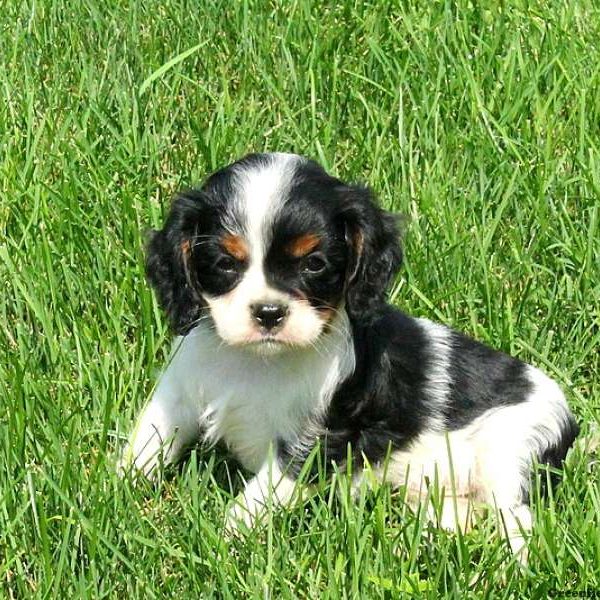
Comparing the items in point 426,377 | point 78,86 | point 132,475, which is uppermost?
point 78,86

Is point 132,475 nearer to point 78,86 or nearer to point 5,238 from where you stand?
point 5,238

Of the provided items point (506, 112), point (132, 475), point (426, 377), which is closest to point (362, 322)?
point (426, 377)

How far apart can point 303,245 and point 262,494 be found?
925mm

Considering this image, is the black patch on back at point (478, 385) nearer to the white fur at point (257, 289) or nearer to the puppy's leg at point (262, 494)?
the puppy's leg at point (262, 494)

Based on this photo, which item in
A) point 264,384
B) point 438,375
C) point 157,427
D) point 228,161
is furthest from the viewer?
point 228,161

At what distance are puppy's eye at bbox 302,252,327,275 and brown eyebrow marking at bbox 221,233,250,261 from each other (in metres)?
0.21

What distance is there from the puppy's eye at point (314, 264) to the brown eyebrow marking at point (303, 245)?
31mm

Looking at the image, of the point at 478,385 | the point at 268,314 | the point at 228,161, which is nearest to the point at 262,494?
the point at 268,314

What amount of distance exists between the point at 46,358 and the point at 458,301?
1755 mm

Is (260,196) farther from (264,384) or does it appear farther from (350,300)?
(264,384)

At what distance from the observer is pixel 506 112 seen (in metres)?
6.89

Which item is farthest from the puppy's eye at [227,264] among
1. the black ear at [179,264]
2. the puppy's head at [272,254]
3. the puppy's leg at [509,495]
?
the puppy's leg at [509,495]

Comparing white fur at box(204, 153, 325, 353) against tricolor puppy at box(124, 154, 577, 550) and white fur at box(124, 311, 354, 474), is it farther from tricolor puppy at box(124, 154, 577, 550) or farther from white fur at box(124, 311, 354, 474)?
white fur at box(124, 311, 354, 474)

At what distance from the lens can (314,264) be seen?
4.73m
